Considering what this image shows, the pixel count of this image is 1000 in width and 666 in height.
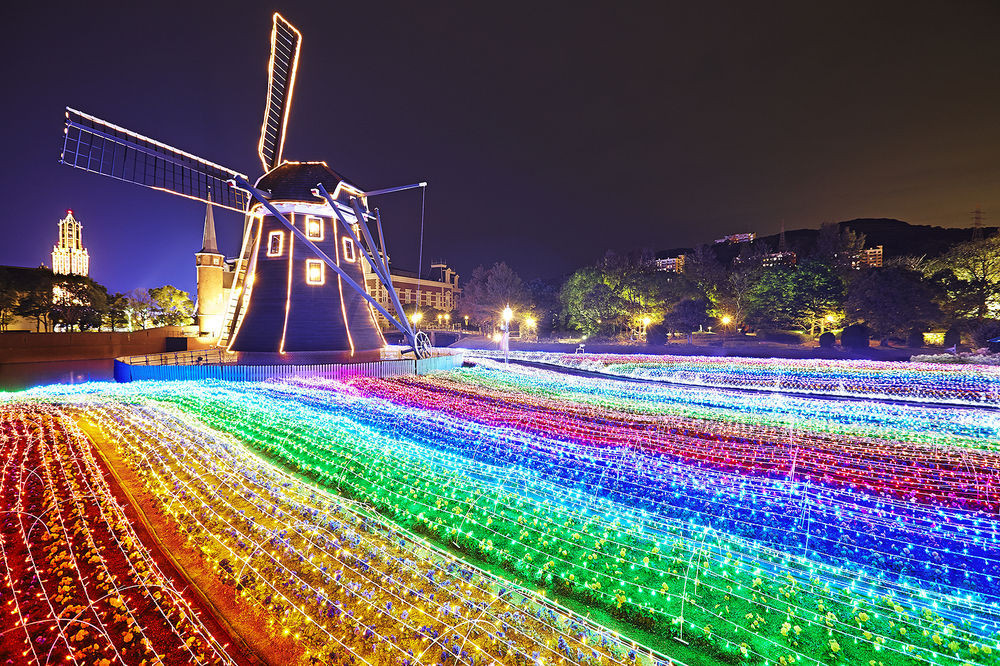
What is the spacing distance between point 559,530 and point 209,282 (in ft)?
145

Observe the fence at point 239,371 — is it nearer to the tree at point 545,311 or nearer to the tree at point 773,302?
the tree at point 773,302

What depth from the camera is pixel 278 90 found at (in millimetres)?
21453

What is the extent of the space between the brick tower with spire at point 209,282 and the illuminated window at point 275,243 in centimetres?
2462

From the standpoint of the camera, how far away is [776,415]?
12.0 metres

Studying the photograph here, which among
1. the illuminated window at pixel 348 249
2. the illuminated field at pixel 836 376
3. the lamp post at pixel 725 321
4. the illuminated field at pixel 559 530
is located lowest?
the illuminated field at pixel 559 530

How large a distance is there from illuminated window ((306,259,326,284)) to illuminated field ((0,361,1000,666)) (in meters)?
9.12

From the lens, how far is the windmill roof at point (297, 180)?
1902cm

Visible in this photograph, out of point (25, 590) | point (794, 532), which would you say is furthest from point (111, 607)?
point (794, 532)

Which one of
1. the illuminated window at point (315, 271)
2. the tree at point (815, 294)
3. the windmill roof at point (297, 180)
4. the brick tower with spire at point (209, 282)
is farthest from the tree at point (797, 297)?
the brick tower with spire at point (209, 282)

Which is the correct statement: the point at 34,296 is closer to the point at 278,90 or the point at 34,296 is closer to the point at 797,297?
the point at 278,90

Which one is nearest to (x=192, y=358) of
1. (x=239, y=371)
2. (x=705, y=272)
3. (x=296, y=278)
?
(x=239, y=371)

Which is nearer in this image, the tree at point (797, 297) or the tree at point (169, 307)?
the tree at point (797, 297)

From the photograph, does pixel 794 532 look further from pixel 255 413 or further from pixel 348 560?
pixel 255 413

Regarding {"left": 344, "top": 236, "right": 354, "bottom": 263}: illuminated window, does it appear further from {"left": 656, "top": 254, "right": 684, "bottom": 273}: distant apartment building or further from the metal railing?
{"left": 656, "top": 254, "right": 684, "bottom": 273}: distant apartment building
